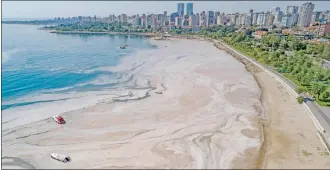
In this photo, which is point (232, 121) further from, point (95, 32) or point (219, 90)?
point (95, 32)

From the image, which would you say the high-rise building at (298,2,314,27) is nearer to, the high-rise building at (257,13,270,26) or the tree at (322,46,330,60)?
the high-rise building at (257,13,270,26)

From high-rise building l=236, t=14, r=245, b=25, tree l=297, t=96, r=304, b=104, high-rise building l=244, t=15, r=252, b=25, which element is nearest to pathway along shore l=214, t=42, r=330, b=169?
tree l=297, t=96, r=304, b=104

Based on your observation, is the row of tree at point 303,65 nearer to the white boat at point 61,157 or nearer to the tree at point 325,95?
the tree at point 325,95

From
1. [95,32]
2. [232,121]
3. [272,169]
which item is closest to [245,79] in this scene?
[232,121]

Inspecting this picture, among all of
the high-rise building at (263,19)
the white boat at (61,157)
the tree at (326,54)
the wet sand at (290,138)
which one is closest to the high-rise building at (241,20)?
the high-rise building at (263,19)

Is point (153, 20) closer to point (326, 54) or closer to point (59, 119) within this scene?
point (326, 54)

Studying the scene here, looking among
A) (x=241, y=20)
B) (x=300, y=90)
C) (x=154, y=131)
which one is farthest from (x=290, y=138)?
(x=241, y=20)
